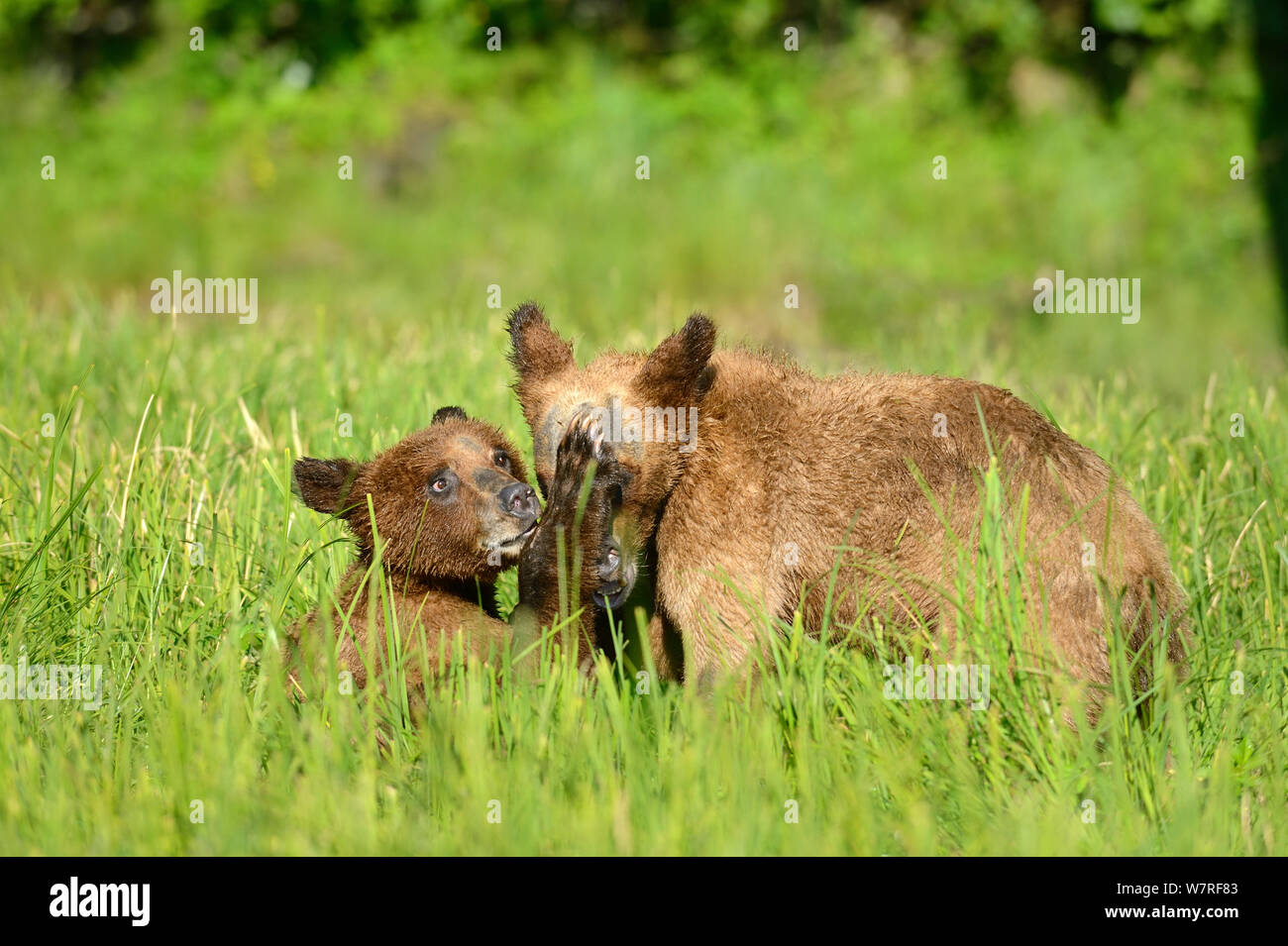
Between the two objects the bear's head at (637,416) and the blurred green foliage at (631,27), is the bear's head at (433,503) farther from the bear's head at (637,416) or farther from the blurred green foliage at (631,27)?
the blurred green foliage at (631,27)

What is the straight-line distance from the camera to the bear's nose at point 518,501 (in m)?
4.64

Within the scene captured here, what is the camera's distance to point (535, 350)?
4.73 meters

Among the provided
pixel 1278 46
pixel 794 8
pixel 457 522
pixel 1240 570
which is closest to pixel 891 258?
pixel 794 8

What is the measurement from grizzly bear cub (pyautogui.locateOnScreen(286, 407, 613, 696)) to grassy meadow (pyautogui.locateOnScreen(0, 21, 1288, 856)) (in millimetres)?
208

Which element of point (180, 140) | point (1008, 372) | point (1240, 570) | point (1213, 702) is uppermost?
point (180, 140)

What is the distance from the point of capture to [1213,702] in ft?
13.6

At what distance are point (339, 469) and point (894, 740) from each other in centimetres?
215

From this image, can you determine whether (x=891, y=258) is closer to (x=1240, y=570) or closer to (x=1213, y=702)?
(x=1240, y=570)
